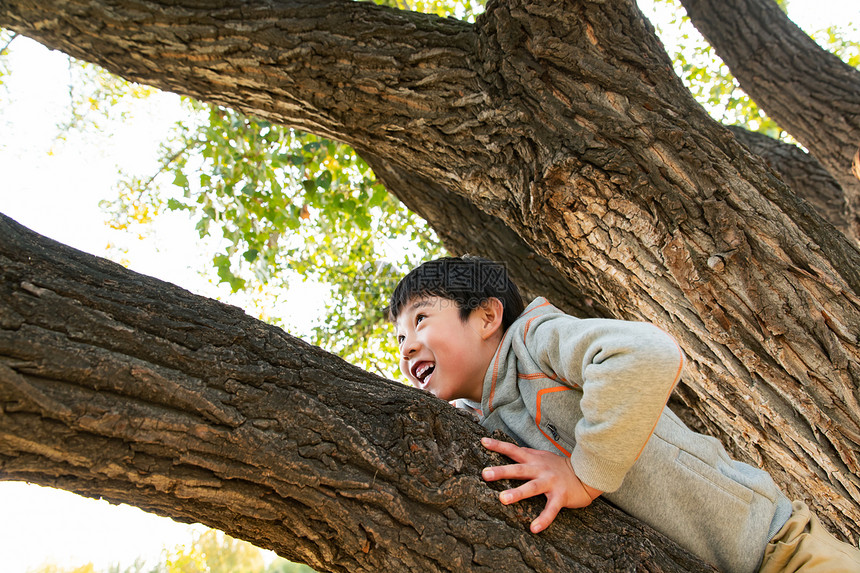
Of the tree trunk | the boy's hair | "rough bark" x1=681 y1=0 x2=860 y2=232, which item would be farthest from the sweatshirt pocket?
the tree trunk

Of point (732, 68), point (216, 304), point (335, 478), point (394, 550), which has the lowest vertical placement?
point (394, 550)

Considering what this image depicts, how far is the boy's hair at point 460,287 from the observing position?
2.46 meters

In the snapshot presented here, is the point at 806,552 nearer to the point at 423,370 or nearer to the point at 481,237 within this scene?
the point at 423,370

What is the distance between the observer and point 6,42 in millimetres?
4707

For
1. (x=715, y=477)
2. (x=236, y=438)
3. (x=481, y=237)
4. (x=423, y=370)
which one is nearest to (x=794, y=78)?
(x=481, y=237)

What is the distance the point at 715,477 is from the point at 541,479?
24.7 inches

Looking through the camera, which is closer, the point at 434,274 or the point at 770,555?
the point at 770,555

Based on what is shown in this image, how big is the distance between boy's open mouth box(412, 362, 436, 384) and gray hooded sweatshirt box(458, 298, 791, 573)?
0.27 meters

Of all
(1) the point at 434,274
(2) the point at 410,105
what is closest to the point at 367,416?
(1) the point at 434,274

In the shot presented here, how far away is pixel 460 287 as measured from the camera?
2520 millimetres

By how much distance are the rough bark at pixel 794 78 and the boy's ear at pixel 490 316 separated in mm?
3083

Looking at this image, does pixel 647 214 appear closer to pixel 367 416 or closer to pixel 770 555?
pixel 770 555

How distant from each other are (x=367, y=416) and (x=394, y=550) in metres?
0.33

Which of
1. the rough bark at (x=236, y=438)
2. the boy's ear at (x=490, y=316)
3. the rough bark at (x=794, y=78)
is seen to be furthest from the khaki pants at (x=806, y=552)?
the rough bark at (x=794, y=78)
